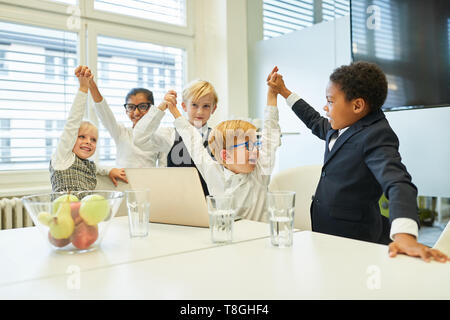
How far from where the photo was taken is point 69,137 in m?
1.91

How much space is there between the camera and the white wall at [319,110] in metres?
2.24

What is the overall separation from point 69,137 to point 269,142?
0.98 m

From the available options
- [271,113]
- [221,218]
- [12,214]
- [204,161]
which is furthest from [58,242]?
[12,214]

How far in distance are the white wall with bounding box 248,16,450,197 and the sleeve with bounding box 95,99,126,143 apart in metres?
1.36

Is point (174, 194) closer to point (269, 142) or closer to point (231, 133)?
point (231, 133)

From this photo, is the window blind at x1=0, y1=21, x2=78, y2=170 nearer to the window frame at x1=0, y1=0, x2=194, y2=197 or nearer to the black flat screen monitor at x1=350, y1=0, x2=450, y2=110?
the window frame at x1=0, y1=0, x2=194, y2=197

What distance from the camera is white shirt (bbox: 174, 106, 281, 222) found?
1518 millimetres

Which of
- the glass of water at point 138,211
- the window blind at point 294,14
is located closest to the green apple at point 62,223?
the glass of water at point 138,211

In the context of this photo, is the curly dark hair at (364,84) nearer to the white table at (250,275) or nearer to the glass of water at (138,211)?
the white table at (250,275)

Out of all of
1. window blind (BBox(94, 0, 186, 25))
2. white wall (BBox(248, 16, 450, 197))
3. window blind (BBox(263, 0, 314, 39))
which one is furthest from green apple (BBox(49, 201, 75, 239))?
window blind (BBox(263, 0, 314, 39))

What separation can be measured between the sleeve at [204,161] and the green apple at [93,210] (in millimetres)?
592

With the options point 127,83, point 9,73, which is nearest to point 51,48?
point 9,73

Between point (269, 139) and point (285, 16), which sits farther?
point (285, 16)

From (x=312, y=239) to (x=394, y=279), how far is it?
345 mm
